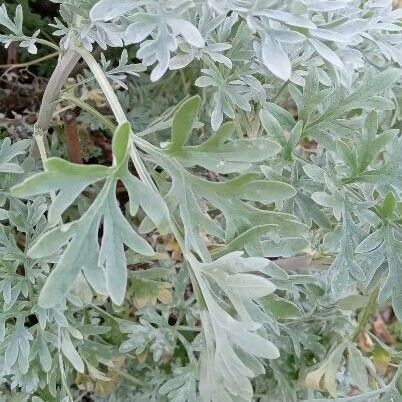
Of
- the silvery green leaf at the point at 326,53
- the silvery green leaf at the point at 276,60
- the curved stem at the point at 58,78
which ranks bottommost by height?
the curved stem at the point at 58,78

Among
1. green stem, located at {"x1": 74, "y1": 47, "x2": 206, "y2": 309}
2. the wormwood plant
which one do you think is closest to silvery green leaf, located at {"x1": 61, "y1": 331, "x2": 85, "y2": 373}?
the wormwood plant

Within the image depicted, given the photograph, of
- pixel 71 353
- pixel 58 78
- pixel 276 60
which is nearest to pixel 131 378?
Result: pixel 71 353

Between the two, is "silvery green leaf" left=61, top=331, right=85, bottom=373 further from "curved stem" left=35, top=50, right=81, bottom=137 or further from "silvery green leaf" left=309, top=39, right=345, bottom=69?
"silvery green leaf" left=309, top=39, right=345, bottom=69

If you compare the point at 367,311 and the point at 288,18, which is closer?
the point at 288,18

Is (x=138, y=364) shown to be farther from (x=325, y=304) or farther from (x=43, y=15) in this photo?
(x=43, y=15)

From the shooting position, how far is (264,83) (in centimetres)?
94

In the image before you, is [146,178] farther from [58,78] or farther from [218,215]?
[218,215]

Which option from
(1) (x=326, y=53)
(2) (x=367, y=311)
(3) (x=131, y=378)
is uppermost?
(1) (x=326, y=53)

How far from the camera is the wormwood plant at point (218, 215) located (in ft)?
2.02

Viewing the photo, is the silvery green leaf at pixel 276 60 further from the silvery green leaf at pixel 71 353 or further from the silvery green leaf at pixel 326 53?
the silvery green leaf at pixel 71 353

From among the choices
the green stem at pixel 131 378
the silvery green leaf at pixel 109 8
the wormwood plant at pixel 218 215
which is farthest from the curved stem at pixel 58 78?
the green stem at pixel 131 378

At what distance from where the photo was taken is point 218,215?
3.63 feet

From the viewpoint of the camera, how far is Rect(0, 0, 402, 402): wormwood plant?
0.62 meters

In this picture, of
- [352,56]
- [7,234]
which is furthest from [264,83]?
[7,234]
